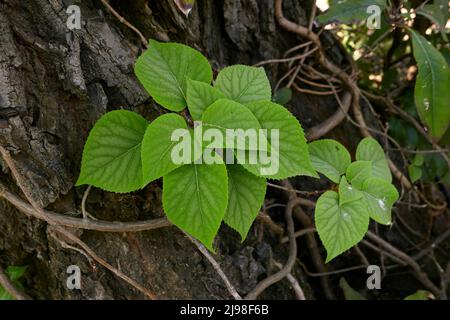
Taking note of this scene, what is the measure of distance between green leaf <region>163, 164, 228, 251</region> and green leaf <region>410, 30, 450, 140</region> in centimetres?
61

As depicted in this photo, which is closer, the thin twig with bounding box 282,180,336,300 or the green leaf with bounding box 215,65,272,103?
the green leaf with bounding box 215,65,272,103

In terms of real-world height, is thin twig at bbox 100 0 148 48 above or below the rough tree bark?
above

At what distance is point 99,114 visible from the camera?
34.2 inches

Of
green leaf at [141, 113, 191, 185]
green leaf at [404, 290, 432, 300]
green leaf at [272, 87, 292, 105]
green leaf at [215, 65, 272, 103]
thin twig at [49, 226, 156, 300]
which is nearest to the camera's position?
green leaf at [141, 113, 191, 185]

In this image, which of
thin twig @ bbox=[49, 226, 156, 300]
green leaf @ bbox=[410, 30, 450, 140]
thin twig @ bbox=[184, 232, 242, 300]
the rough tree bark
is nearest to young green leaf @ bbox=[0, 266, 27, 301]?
the rough tree bark

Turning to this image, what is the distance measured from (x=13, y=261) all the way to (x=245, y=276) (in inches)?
21.2

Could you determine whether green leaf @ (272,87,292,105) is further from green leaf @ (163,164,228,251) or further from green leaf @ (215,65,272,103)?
green leaf @ (163,164,228,251)

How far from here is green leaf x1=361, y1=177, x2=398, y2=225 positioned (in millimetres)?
935

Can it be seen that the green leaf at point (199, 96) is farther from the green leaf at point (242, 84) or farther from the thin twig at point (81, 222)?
the thin twig at point (81, 222)

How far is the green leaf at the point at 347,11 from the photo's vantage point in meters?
1.05

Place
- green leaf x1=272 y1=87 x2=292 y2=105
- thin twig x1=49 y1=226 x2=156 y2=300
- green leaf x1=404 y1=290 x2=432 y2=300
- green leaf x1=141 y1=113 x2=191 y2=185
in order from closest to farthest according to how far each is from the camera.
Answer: green leaf x1=141 y1=113 x2=191 y2=185, thin twig x1=49 y1=226 x2=156 y2=300, green leaf x1=272 y1=87 x2=292 y2=105, green leaf x1=404 y1=290 x2=432 y2=300

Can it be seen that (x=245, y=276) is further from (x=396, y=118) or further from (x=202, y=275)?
(x=396, y=118)

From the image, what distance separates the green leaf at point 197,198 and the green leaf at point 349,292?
26.1 inches

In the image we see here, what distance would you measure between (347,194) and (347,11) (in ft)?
1.39
